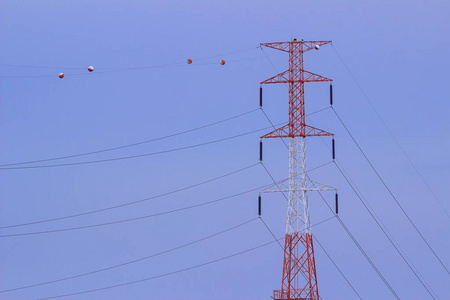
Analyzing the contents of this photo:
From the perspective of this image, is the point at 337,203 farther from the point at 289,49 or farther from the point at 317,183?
the point at 289,49

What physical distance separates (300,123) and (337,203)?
367 inches

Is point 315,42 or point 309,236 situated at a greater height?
point 315,42

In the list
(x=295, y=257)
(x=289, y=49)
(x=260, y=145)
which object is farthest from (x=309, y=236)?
(x=289, y=49)

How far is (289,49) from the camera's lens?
129 m

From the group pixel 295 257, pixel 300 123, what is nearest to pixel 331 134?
pixel 300 123

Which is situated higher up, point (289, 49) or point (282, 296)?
point (289, 49)

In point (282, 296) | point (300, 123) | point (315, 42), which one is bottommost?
point (282, 296)

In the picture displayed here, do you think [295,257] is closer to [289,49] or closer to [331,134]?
[331,134]

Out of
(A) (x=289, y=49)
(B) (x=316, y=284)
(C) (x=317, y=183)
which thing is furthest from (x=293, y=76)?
(B) (x=316, y=284)

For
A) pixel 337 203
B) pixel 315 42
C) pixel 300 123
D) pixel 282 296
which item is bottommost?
pixel 282 296

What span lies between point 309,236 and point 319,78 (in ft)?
54.2

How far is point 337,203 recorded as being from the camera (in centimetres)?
12512

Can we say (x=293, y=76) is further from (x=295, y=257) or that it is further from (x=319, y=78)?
(x=295, y=257)

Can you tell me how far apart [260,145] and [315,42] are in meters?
12.4
